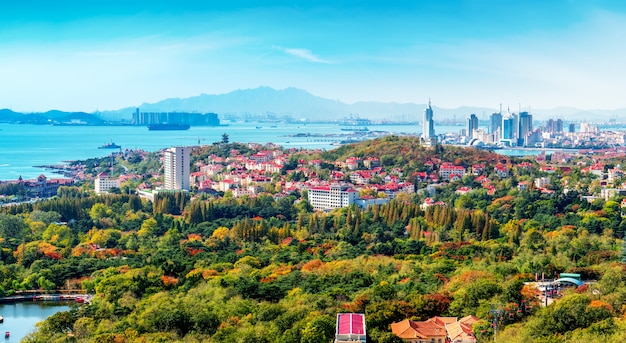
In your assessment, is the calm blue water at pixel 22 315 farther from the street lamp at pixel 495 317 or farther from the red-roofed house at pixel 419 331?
the street lamp at pixel 495 317

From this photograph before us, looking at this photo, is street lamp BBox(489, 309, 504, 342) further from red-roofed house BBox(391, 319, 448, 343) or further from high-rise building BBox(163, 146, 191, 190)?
high-rise building BBox(163, 146, 191, 190)

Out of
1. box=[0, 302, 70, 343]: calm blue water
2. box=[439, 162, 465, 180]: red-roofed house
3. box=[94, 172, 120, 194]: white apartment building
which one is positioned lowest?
box=[0, 302, 70, 343]: calm blue water

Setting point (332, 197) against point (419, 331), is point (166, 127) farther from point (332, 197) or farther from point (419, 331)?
point (419, 331)

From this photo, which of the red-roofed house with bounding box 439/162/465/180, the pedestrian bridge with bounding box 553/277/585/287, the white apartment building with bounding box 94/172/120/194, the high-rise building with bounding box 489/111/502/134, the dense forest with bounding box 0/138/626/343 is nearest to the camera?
the dense forest with bounding box 0/138/626/343

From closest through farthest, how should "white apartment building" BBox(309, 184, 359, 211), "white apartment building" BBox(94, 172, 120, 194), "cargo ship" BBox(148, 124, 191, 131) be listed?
"white apartment building" BBox(309, 184, 359, 211)
"white apartment building" BBox(94, 172, 120, 194)
"cargo ship" BBox(148, 124, 191, 131)

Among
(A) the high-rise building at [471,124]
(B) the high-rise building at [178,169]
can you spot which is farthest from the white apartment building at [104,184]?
(A) the high-rise building at [471,124]

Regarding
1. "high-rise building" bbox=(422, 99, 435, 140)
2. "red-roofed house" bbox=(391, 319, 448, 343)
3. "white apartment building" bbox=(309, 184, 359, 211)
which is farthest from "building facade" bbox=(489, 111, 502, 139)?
"red-roofed house" bbox=(391, 319, 448, 343)
